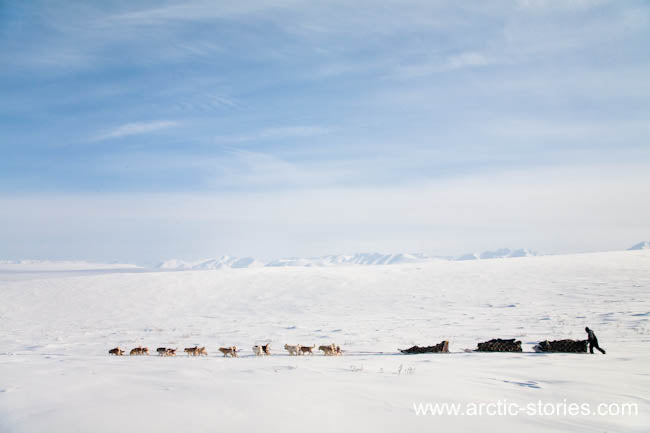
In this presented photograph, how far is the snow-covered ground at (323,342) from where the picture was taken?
14.2 ft

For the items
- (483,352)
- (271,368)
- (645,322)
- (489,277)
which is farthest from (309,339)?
(489,277)

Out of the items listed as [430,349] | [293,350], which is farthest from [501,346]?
[293,350]

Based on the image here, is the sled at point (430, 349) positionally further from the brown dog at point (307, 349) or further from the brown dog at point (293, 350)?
the brown dog at point (293, 350)

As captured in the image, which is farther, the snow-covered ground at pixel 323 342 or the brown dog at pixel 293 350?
the brown dog at pixel 293 350

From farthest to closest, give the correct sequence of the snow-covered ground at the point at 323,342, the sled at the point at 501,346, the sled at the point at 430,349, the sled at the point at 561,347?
the sled at the point at 430,349 < the sled at the point at 501,346 < the sled at the point at 561,347 < the snow-covered ground at the point at 323,342

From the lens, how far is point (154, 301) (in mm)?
27469

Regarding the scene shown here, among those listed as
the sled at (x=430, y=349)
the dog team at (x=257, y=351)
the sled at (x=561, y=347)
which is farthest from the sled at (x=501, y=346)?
the dog team at (x=257, y=351)

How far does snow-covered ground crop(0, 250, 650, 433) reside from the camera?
171 inches

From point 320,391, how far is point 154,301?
82.4 feet

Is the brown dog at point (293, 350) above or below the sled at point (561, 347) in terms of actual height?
below

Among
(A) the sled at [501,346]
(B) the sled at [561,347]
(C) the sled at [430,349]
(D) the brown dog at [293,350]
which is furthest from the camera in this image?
(D) the brown dog at [293,350]

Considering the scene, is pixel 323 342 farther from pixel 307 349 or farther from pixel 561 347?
pixel 561 347

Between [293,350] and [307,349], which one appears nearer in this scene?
[307,349]

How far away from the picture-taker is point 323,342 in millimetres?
13984
